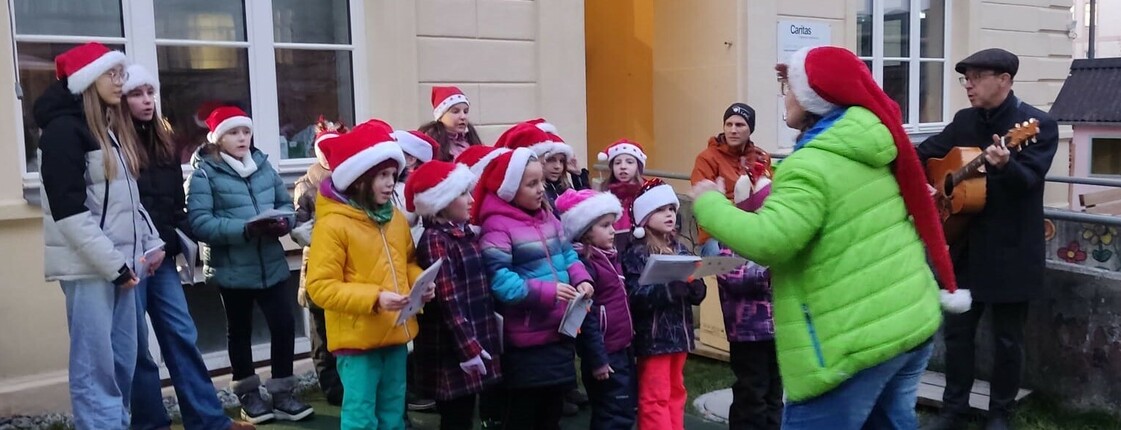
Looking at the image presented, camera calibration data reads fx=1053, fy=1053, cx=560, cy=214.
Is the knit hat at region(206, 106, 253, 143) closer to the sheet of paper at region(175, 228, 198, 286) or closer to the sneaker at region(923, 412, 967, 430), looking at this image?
the sheet of paper at region(175, 228, 198, 286)

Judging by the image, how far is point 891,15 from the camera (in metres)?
9.87

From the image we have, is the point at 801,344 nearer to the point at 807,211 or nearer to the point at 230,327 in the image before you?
the point at 807,211

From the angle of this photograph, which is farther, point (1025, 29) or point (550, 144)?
point (1025, 29)

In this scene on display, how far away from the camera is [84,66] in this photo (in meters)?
4.06

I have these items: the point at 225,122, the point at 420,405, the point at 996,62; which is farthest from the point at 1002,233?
the point at 225,122

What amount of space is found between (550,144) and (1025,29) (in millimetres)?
7811

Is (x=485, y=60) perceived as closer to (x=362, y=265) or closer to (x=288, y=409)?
(x=288, y=409)

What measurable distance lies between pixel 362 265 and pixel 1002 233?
2818 millimetres

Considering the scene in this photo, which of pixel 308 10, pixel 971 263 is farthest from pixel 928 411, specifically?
pixel 308 10

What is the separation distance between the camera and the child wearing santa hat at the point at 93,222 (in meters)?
3.93

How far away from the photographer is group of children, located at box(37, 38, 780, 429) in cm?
392

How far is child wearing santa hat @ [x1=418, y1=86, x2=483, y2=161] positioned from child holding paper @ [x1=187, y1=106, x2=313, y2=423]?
2.84 ft

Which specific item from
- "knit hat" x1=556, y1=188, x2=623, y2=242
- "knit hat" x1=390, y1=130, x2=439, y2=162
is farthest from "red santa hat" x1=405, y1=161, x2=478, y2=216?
"knit hat" x1=390, y1=130, x2=439, y2=162

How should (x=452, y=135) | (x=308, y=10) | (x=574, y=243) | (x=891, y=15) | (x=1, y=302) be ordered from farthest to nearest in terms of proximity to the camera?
(x=891, y=15)
(x=308, y=10)
(x=452, y=135)
(x=1, y=302)
(x=574, y=243)
